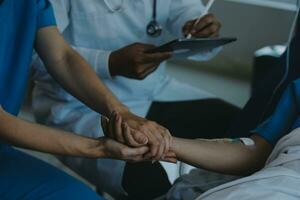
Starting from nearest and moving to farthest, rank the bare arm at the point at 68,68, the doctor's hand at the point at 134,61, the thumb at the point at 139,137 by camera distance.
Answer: the thumb at the point at 139,137, the bare arm at the point at 68,68, the doctor's hand at the point at 134,61

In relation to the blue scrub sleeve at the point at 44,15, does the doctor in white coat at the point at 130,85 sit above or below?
below

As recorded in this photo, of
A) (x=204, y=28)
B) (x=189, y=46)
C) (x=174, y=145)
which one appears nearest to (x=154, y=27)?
(x=204, y=28)

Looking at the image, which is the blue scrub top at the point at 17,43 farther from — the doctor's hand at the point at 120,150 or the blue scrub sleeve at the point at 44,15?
the doctor's hand at the point at 120,150

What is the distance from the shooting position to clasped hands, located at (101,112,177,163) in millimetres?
1239

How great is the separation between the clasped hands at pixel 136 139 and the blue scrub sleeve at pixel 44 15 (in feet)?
1.21

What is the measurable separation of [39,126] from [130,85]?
1.90 ft

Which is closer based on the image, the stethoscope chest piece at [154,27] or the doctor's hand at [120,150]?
the doctor's hand at [120,150]

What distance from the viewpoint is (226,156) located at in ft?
4.53

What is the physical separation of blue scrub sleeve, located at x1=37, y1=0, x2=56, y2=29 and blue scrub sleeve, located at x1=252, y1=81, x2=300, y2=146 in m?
0.62

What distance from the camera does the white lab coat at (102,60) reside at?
1703 millimetres

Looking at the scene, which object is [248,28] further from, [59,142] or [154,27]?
[59,142]

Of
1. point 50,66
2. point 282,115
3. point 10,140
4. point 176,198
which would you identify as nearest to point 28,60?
point 50,66

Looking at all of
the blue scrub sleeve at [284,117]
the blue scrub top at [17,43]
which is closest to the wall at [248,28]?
the blue scrub sleeve at [284,117]

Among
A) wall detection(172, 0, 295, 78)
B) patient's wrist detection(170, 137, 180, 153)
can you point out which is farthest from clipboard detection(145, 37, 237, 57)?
wall detection(172, 0, 295, 78)
